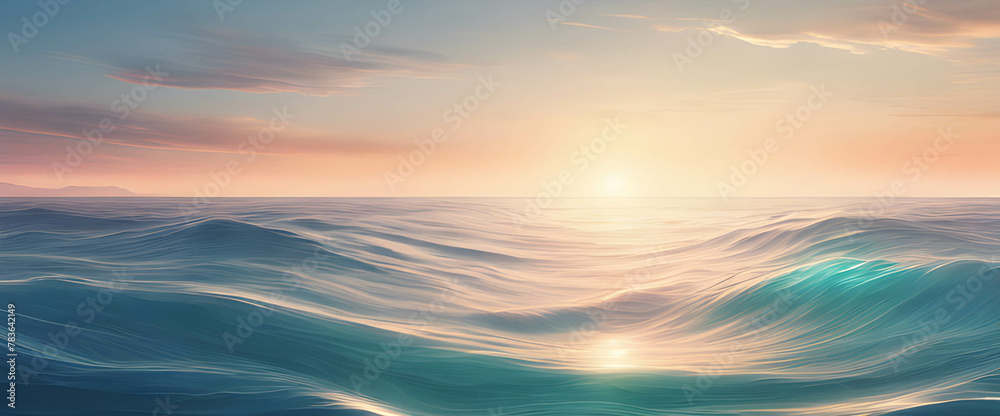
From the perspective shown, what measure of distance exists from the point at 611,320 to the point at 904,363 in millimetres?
5625

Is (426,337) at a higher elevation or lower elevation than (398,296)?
lower

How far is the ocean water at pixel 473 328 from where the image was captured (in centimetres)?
556

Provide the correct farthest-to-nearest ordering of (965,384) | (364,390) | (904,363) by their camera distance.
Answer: (904,363)
(364,390)
(965,384)

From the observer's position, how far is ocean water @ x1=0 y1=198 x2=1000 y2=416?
5.56m

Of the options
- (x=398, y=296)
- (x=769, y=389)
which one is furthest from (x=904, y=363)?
(x=398, y=296)

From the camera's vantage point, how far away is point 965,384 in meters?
5.71

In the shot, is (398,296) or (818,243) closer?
(398,296)

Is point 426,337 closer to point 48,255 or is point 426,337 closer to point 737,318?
point 737,318

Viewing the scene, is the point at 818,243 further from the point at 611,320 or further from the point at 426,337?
the point at 426,337

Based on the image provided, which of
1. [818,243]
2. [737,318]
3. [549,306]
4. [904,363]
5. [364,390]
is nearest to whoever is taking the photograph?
[364,390]

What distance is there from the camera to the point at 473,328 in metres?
9.72

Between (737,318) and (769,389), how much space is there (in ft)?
13.5

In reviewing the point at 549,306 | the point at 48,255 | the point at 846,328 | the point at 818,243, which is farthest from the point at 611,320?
the point at 48,255

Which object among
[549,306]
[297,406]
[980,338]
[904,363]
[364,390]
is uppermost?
[549,306]
